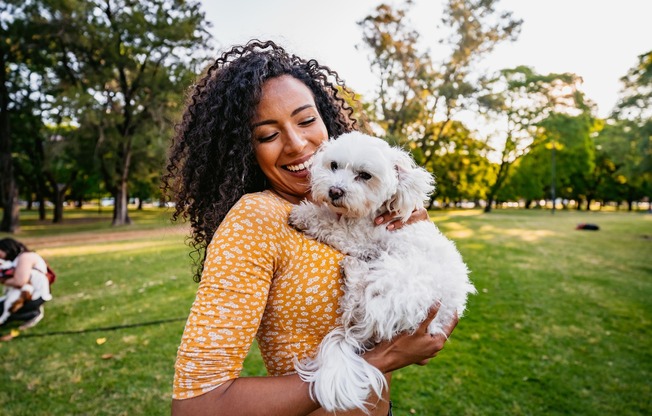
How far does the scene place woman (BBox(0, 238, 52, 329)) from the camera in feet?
21.5

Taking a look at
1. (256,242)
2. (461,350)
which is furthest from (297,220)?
(461,350)

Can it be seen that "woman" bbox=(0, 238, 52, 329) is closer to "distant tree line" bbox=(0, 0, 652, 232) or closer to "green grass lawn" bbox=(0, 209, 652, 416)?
"green grass lawn" bbox=(0, 209, 652, 416)

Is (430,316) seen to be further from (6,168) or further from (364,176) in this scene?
(6,168)

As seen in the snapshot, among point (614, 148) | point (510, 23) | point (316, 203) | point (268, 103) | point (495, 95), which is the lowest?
point (316, 203)

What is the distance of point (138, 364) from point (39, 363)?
132 centimetres

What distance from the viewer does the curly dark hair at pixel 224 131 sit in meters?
1.87

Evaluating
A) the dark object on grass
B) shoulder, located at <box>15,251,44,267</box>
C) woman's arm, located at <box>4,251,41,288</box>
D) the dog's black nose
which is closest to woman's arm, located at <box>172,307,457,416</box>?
the dog's black nose

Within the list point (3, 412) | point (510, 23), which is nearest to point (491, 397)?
point (3, 412)

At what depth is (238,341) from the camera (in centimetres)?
121

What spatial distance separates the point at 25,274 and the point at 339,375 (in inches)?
301

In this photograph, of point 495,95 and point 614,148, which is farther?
point 495,95

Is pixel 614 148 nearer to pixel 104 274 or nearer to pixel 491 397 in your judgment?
pixel 491 397

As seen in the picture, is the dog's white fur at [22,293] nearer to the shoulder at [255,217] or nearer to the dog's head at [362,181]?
the dog's head at [362,181]

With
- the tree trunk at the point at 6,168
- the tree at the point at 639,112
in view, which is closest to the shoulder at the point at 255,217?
the tree at the point at 639,112
